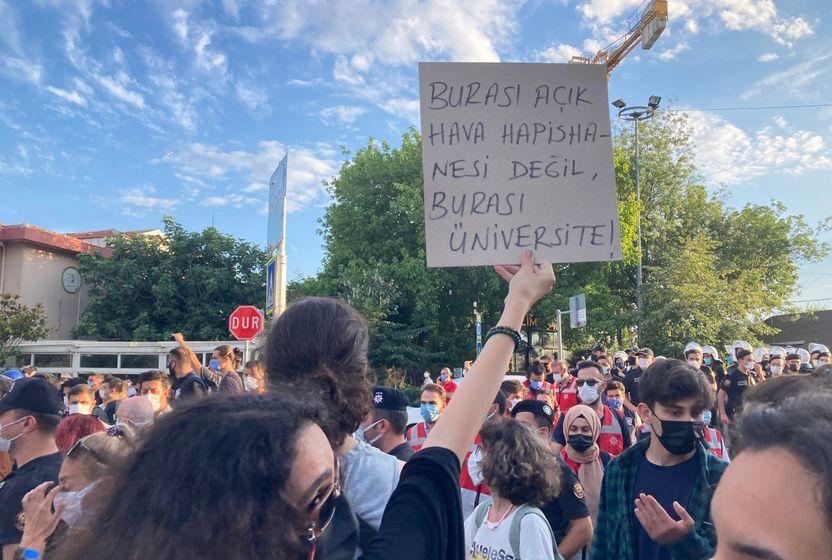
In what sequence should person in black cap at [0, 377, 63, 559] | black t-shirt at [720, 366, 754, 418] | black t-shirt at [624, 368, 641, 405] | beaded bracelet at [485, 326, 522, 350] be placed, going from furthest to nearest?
black t-shirt at [720, 366, 754, 418] < black t-shirt at [624, 368, 641, 405] < person in black cap at [0, 377, 63, 559] < beaded bracelet at [485, 326, 522, 350]

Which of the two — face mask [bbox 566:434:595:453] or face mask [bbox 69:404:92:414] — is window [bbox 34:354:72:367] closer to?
face mask [bbox 69:404:92:414]

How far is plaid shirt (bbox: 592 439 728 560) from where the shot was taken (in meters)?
2.53

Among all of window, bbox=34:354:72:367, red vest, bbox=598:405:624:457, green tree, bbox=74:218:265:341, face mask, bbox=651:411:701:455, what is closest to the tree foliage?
green tree, bbox=74:218:265:341

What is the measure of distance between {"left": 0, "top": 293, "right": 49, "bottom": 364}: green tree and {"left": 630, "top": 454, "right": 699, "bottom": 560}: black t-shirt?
26063mm

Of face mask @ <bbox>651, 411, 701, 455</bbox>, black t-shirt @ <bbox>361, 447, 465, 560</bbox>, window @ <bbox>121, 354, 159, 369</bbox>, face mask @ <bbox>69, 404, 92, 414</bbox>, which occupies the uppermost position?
black t-shirt @ <bbox>361, 447, 465, 560</bbox>

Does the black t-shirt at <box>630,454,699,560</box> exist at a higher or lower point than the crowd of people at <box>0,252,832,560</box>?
lower

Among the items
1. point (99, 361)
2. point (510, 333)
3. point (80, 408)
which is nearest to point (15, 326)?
point (99, 361)

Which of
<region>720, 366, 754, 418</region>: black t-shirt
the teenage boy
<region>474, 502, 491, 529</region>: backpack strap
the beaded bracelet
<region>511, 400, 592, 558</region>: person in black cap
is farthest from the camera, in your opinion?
<region>720, 366, 754, 418</region>: black t-shirt

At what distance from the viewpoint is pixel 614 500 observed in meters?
2.96

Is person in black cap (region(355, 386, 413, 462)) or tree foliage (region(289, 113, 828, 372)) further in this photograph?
tree foliage (region(289, 113, 828, 372))

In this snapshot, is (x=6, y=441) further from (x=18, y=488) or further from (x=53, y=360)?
(x=53, y=360)

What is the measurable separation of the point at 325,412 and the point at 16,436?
3300 millimetres

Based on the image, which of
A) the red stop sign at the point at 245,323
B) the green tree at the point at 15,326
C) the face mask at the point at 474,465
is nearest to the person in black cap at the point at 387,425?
the face mask at the point at 474,465

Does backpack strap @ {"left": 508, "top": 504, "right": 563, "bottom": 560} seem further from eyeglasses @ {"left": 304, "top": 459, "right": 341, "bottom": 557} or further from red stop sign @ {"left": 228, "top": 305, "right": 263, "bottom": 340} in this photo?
red stop sign @ {"left": 228, "top": 305, "right": 263, "bottom": 340}
